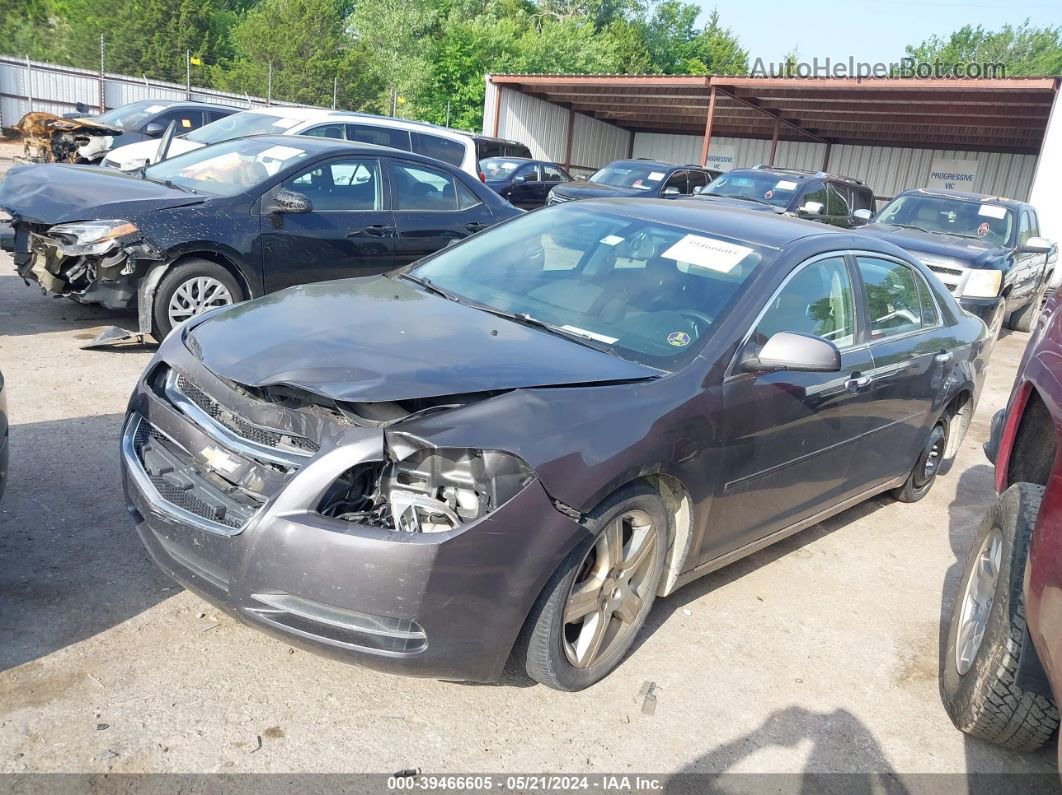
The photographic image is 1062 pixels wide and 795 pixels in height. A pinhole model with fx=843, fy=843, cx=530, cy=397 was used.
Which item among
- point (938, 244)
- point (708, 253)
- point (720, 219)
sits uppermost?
point (720, 219)

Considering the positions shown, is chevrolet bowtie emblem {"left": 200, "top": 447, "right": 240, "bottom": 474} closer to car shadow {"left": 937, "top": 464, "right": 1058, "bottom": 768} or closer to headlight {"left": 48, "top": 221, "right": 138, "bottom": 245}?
car shadow {"left": 937, "top": 464, "right": 1058, "bottom": 768}

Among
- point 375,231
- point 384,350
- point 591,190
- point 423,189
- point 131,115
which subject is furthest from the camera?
point 131,115

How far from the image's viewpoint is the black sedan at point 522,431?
2453 mm

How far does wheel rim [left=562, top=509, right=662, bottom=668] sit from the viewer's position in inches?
111

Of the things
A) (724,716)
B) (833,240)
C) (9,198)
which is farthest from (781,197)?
(724,716)

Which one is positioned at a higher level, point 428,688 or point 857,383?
point 857,383

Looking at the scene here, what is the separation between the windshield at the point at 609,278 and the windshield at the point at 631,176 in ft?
39.0

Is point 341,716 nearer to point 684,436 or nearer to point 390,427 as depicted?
point 390,427

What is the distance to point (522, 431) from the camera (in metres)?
2.53

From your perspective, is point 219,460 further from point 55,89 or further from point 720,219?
point 55,89

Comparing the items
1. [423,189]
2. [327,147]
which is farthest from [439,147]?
[327,147]

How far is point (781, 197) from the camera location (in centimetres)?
1251

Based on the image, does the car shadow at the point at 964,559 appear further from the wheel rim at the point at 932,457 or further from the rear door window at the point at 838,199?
the rear door window at the point at 838,199

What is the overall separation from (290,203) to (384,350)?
385 centimetres
